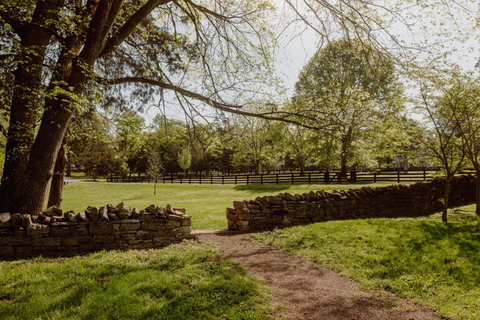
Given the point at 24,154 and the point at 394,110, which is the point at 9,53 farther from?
the point at 394,110

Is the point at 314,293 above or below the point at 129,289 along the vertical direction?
below

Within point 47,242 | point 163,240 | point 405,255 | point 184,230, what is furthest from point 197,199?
point 405,255

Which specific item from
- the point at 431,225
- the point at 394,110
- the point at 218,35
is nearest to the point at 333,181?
the point at 394,110

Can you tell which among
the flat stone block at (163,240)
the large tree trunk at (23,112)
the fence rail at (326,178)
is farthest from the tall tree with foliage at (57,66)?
the fence rail at (326,178)

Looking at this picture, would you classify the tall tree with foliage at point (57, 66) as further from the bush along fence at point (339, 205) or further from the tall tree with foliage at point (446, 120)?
the tall tree with foliage at point (446, 120)

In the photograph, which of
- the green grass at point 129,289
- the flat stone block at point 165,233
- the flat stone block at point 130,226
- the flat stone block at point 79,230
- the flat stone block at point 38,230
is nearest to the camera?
the green grass at point 129,289

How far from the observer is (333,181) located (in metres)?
24.7

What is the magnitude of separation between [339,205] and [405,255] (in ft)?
12.6

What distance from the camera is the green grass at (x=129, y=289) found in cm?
313

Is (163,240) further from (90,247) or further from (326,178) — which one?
(326,178)

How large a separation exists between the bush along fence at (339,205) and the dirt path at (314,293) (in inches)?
73.5

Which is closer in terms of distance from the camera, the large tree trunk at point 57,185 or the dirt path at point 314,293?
the dirt path at point 314,293

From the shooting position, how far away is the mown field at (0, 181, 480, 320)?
3227mm

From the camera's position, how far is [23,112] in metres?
5.52
